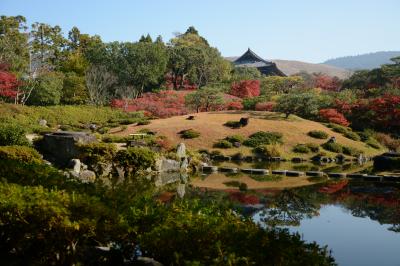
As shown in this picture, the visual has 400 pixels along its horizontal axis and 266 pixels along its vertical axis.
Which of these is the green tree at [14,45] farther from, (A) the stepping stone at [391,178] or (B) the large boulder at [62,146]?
(A) the stepping stone at [391,178]

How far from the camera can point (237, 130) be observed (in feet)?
120

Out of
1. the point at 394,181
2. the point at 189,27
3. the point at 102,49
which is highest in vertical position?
the point at 189,27

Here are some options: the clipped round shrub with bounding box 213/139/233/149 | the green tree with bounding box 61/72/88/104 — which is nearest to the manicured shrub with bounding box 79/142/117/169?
the clipped round shrub with bounding box 213/139/233/149

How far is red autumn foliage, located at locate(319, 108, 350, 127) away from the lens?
4122cm

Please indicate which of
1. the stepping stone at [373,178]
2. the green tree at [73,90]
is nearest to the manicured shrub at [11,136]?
the stepping stone at [373,178]

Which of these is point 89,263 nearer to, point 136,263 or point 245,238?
point 136,263

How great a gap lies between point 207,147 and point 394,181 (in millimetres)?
14251

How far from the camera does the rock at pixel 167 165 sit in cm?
2289

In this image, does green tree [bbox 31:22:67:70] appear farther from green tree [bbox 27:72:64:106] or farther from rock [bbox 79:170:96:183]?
rock [bbox 79:170:96:183]

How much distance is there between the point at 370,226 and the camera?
13.1m

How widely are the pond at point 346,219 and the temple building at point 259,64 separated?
5655 cm

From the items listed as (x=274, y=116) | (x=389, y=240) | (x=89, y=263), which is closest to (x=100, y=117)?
(x=274, y=116)

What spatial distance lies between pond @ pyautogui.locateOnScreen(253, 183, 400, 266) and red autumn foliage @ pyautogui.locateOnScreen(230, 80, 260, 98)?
109 feet

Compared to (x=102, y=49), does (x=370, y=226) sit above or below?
below
